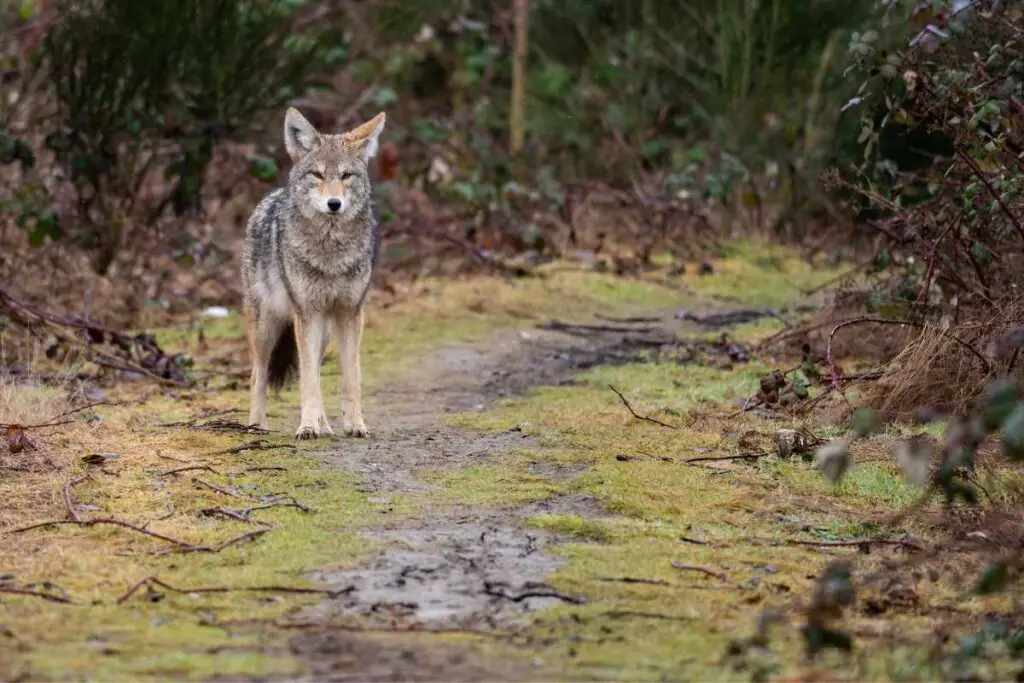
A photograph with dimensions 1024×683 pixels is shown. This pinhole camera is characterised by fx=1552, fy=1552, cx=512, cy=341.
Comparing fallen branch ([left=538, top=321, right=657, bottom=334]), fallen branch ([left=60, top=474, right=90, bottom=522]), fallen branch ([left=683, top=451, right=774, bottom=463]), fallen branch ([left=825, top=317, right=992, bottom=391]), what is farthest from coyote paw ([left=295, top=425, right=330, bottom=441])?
fallen branch ([left=538, top=321, right=657, bottom=334])

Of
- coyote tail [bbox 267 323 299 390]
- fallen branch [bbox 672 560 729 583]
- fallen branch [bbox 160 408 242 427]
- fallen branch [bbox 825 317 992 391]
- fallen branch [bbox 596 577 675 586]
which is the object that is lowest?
fallen branch [bbox 160 408 242 427]

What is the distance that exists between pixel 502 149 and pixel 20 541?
13588 mm

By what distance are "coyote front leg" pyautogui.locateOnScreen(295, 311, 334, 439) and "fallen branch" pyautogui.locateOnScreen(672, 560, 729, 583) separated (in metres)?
3.13

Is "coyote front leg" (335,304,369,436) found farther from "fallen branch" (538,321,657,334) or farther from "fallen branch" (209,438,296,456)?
"fallen branch" (538,321,657,334)

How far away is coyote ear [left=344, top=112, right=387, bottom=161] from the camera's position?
878 cm

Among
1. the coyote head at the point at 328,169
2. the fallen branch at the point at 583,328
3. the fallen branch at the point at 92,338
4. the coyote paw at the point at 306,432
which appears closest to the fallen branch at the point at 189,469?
the coyote paw at the point at 306,432

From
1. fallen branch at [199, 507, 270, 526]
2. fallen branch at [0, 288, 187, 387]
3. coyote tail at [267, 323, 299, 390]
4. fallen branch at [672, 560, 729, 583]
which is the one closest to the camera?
fallen branch at [672, 560, 729, 583]

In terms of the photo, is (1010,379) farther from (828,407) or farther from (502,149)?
(502,149)

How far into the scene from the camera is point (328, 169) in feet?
28.3

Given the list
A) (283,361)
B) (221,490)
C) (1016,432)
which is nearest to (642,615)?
(1016,432)

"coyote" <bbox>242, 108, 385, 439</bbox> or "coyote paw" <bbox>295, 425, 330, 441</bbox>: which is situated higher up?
"coyote" <bbox>242, 108, 385, 439</bbox>

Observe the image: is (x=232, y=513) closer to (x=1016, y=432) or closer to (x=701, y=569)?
(x=701, y=569)

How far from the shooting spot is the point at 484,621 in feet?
16.4

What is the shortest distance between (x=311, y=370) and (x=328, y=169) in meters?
1.13
